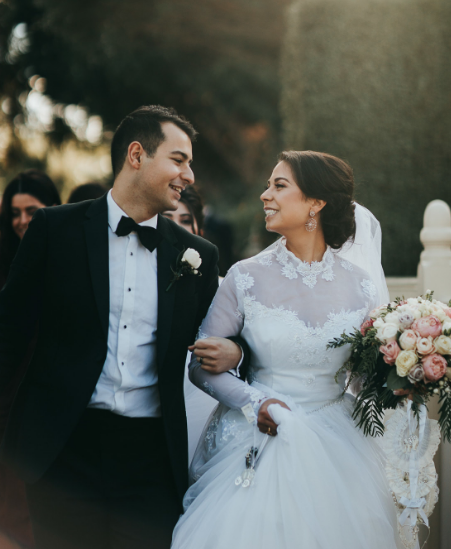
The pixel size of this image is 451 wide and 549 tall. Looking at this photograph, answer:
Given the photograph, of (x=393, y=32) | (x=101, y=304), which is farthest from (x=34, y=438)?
(x=393, y=32)

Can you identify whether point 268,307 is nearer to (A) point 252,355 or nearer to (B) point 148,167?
(A) point 252,355

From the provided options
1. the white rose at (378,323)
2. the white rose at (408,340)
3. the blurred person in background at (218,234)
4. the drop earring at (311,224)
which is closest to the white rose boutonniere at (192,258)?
the drop earring at (311,224)

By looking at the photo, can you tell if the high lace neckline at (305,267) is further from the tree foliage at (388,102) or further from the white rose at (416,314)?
the tree foliage at (388,102)

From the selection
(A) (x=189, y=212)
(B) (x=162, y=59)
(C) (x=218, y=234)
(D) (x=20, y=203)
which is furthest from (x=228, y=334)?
(B) (x=162, y=59)

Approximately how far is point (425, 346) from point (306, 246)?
0.84 m

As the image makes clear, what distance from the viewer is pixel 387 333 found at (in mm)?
2428

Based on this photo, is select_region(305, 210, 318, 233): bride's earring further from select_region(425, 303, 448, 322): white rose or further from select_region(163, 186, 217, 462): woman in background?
select_region(163, 186, 217, 462): woman in background

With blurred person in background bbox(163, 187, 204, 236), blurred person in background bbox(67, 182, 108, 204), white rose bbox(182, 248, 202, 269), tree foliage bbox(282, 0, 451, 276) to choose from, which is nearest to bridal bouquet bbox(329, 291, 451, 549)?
white rose bbox(182, 248, 202, 269)

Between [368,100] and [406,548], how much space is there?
20.5 feet

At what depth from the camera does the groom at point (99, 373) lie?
251 cm

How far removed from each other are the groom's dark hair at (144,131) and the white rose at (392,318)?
1285 millimetres

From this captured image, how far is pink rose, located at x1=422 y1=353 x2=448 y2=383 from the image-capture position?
2348 mm

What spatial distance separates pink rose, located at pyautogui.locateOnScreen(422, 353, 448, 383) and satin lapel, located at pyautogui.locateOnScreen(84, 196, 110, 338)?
1337mm

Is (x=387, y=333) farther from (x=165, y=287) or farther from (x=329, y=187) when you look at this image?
(x=165, y=287)
